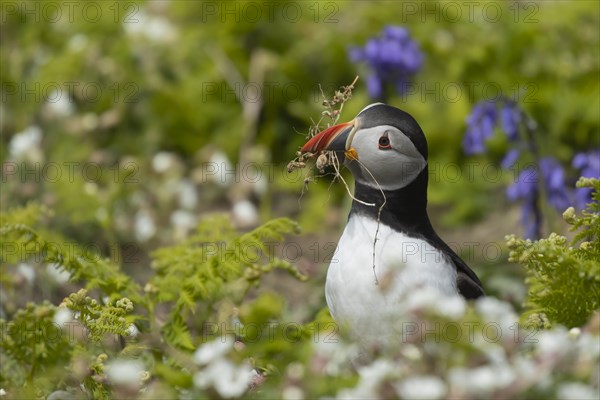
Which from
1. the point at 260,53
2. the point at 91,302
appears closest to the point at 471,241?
the point at 260,53

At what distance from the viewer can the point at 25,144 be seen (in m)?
6.19

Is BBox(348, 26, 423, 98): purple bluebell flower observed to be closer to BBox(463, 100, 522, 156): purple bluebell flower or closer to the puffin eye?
BBox(463, 100, 522, 156): purple bluebell flower

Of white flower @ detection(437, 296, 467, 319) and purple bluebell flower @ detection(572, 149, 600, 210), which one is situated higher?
white flower @ detection(437, 296, 467, 319)

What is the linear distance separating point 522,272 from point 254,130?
2671 mm

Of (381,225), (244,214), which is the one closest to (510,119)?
(244,214)

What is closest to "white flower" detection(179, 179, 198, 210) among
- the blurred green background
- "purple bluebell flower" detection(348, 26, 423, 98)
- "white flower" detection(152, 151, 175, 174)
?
the blurred green background

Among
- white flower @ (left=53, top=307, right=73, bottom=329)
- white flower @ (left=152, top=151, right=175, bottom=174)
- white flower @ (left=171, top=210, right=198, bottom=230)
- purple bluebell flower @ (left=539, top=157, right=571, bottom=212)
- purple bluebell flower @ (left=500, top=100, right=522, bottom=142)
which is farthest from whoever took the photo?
white flower @ (left=152, top=151, right=175, bottom=174)

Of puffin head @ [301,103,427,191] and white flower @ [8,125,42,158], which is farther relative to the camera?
white flower @ [8,125,42,158]

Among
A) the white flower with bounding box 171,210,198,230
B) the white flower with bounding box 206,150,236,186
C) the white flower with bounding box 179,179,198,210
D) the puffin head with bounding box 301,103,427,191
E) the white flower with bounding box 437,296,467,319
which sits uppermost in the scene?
the puffin head with bounding box 301,103,427,191

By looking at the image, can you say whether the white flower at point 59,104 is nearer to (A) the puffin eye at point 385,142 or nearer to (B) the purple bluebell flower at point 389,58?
(B) the purple bluebell flower at point 389,58

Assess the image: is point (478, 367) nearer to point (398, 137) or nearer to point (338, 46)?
point (398, 137)

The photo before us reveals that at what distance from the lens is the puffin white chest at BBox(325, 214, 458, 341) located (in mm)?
2922

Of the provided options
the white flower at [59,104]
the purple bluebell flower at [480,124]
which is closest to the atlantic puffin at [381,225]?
the purple bluebell flower at [480,124]

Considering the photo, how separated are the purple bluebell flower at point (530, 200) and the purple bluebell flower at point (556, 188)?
52 mm
